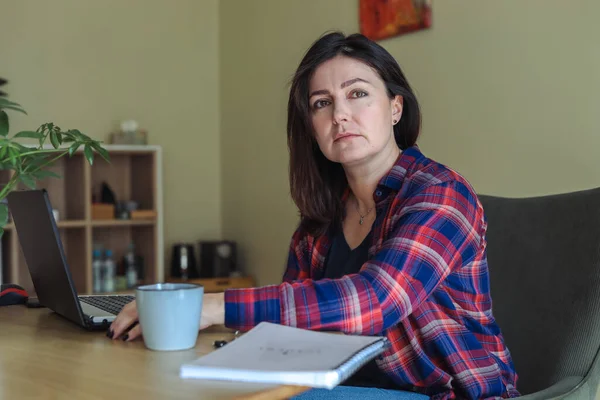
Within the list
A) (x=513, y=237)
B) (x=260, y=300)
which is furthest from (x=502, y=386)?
(x=260, y=300)

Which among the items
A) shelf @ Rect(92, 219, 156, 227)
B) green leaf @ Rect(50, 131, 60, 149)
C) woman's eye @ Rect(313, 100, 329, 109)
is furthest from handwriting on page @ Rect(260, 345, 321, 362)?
shelf @ Rect(92, 219, 156, 227)

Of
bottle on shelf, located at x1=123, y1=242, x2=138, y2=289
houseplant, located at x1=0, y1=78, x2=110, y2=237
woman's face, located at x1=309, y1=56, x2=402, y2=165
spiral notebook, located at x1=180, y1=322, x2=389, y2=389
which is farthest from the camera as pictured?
bottle on shelf, located at x1=123, y1=242, x2=138, y2=289

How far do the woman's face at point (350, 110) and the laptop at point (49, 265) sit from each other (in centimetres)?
57

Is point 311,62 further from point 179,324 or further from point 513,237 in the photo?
point 179,324

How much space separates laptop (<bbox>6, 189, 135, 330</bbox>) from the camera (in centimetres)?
128

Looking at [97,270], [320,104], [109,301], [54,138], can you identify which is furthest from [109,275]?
[54,138]

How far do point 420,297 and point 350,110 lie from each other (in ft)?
1.71

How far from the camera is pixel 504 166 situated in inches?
106

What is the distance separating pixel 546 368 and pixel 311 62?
0.83 m

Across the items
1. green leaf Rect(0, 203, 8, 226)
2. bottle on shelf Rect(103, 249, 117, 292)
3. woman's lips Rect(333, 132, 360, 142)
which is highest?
woman's lips Rect(333, 132, 360, 142)

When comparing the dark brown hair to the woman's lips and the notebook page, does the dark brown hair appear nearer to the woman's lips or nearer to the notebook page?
the woman's lips

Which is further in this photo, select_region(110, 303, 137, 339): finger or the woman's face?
the woman's face

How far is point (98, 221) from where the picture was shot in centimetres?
388

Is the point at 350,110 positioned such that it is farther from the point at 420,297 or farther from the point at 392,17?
the point at 392,17
